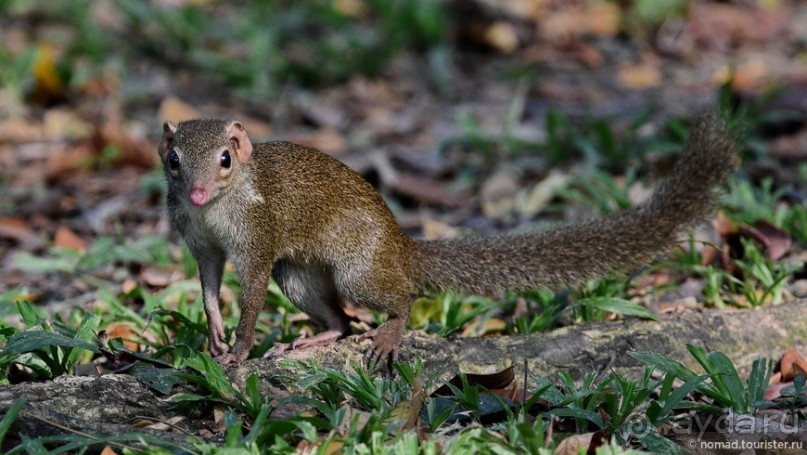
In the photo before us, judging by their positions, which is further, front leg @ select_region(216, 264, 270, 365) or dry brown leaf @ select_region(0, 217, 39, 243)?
dry brown leaf @ select_region(0, 217, 39, 243)

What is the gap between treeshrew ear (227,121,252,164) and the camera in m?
5.48

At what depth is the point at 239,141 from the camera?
5504mm

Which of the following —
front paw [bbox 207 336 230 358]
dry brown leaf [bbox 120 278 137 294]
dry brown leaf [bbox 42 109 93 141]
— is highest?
dry brown leaf [bbox 42 109 93 141]

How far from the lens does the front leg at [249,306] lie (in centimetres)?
532

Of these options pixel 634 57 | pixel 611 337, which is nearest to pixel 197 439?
pixel 611 337

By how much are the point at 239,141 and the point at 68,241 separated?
10.9 ft

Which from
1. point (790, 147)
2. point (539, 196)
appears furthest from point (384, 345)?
point (790, 147)

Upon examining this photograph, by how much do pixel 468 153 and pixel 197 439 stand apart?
6.12 meters

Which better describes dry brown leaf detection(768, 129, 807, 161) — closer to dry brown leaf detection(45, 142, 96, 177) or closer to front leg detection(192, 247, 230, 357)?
front leg detection(192, 247, 230, 357)

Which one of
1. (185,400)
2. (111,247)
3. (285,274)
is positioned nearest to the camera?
(185,400)

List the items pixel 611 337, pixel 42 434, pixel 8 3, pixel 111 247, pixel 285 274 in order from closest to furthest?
pixel 42 434 → pixel 611 337 → pixel 285 274 → pixel 111 247 → pixel 8 3

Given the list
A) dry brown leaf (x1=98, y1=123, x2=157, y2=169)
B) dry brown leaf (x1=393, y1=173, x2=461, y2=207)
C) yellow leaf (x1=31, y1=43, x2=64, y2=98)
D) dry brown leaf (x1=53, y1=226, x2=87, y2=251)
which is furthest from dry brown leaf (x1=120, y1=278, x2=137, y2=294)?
yellow leaf (x1=31, y1=43, x2=64, y2=98)

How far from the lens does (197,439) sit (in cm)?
427

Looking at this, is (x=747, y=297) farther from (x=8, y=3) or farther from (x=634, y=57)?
(x=8, y=3)
